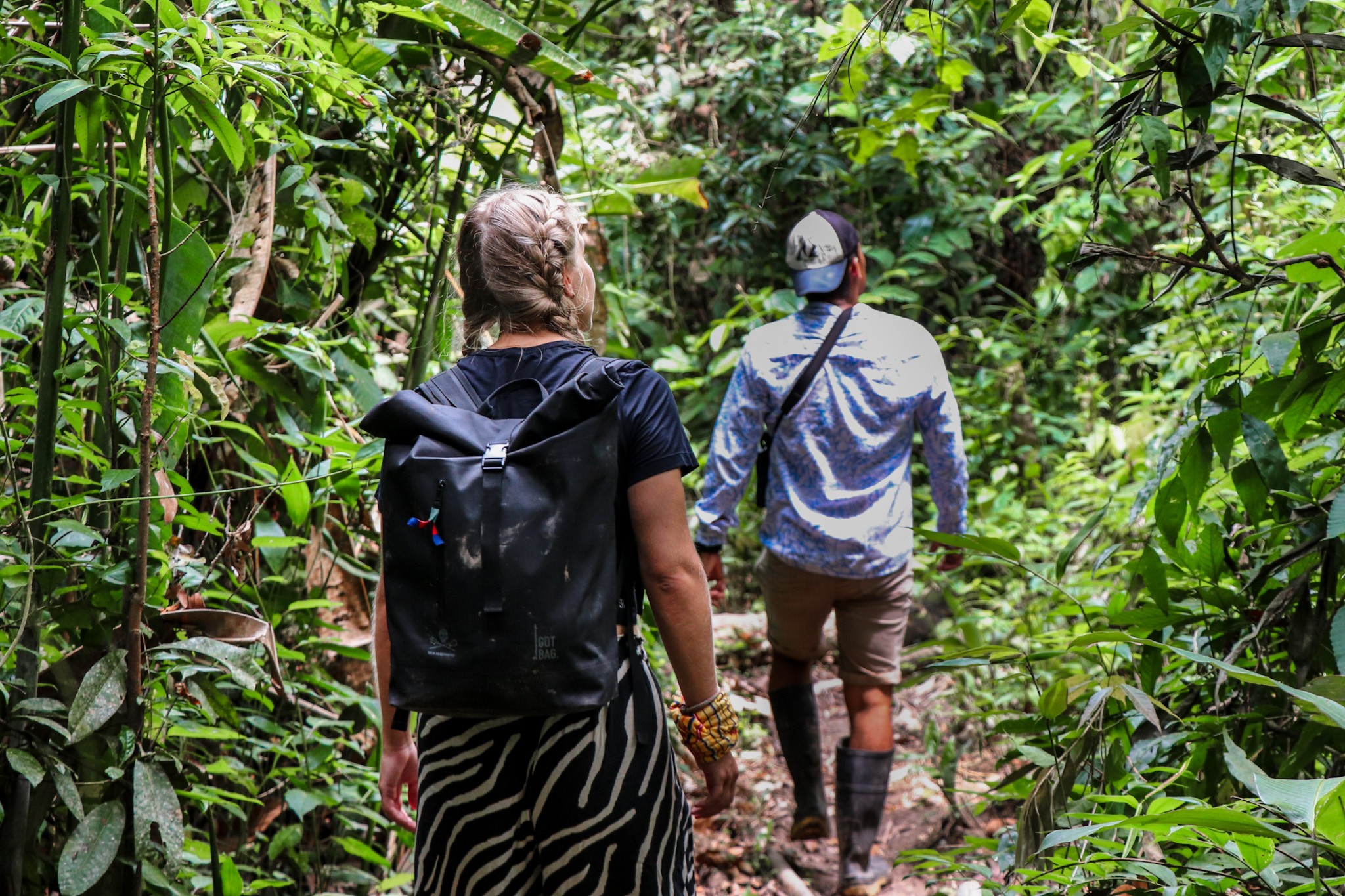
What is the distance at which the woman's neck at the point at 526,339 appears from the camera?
1745 millimetres

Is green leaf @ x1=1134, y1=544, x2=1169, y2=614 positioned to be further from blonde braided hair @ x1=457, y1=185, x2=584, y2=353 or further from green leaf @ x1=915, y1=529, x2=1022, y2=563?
blonde braided hair @ x1=457, y1=185, x2=584, y2=353

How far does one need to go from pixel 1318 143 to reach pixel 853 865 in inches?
94.6

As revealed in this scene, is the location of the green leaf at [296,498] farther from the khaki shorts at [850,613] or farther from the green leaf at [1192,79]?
the khaki shorts at [850,613]

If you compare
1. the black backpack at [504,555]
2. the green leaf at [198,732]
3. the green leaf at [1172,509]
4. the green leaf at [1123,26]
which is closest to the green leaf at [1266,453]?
the green leaf at [1172,509]

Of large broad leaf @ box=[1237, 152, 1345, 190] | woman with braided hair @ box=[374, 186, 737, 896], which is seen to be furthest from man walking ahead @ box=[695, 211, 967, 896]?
large broad leaf @ box=[1237, 152, 1345, 190]

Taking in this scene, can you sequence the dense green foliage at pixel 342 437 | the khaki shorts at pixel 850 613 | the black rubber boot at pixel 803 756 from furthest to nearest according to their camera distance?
the black rubber boot at pixel 803 756
the khaki shorts at pixel 850 613
the dense green foliage at pixel 342 437

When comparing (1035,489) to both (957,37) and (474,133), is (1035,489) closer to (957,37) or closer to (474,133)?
(957,37)

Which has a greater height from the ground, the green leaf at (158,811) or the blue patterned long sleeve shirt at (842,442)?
the blue patterned long sleeve shirt at (842,442)

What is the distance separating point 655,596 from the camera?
67.1 inches

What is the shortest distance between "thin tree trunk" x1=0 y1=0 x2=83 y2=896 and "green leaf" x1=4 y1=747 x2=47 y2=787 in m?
0.08

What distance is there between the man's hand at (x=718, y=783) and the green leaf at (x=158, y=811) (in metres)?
0.80

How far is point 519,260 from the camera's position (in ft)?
5.64

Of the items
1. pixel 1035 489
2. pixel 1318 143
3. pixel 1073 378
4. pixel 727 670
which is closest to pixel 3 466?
pixel 1318 143

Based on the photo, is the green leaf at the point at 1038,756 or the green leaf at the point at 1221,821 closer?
the green leaf at the point at 1221,821
